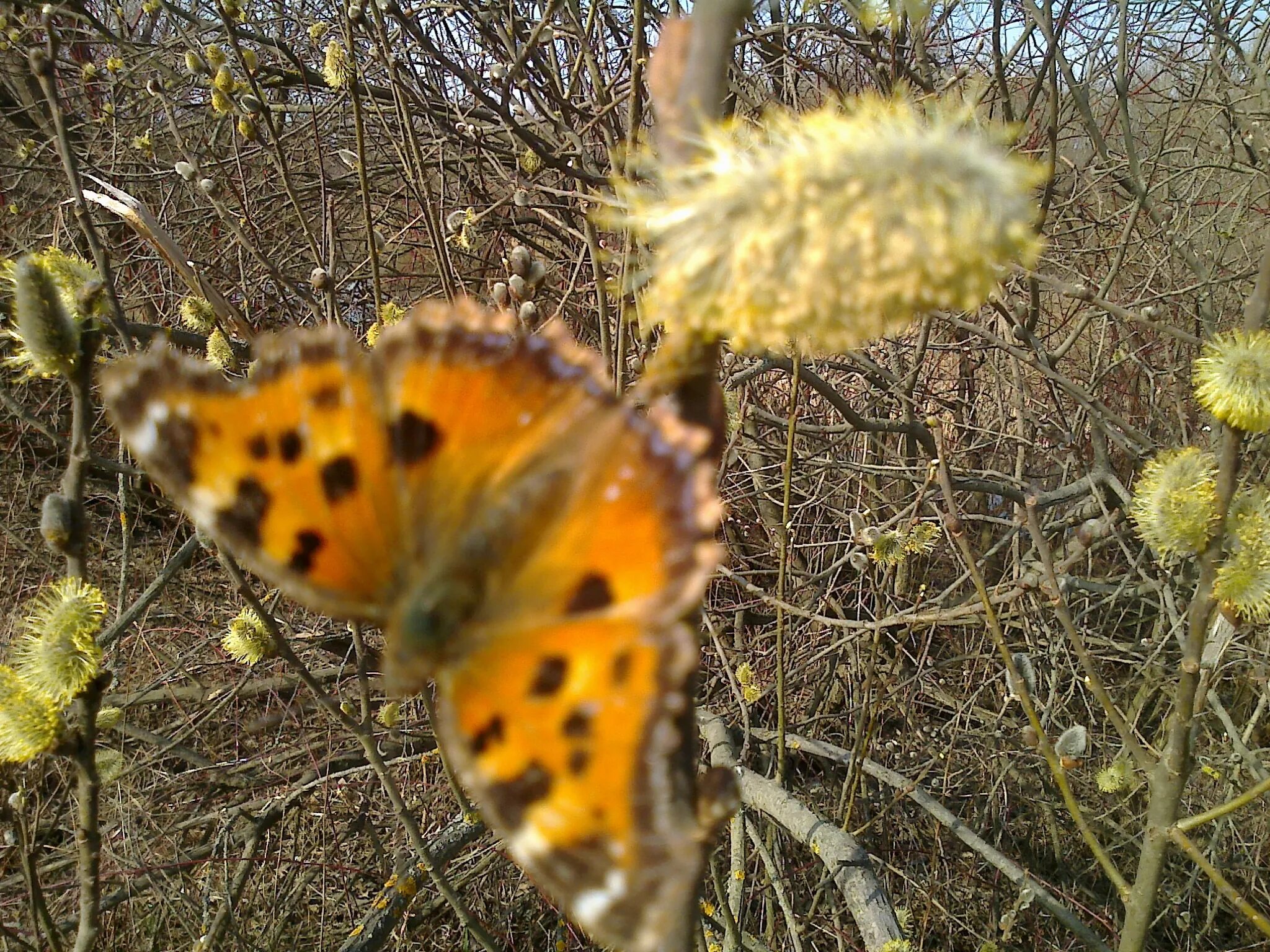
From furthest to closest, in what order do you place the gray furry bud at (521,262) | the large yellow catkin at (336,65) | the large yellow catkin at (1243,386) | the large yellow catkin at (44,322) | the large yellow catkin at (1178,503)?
the large yellow catkin at (336,65) < the gray furry bud at (521,262) < the large yellow catkin at (1178,503) < the large yellow catkin at (1243,386) < the large yellow catkin at (44,322)

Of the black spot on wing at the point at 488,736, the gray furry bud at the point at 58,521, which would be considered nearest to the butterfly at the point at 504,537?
the black spot on wing at the point at 488,736

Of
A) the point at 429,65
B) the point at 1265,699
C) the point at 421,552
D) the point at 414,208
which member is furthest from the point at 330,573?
the point at 414,208

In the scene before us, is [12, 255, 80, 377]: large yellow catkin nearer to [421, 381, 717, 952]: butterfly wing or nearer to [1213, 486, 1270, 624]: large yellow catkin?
[421, 381, 717, 952]: butterfly wing

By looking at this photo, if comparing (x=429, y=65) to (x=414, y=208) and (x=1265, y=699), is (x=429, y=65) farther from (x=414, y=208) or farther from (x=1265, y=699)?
(x=1265, y=699)

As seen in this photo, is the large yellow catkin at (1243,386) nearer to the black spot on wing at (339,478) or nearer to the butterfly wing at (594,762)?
the butterfly wing at (594,762)

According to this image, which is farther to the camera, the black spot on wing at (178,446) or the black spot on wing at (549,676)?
the black spot on wing at (178,446)

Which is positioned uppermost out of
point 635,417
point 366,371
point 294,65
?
point 294,65

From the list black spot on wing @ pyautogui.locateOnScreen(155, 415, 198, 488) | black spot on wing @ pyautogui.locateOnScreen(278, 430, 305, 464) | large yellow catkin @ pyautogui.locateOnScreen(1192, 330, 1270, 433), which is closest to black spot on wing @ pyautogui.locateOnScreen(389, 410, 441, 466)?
black spot on wing @ pyautogui.locateOnScreen(278, 430, 305, 464)
